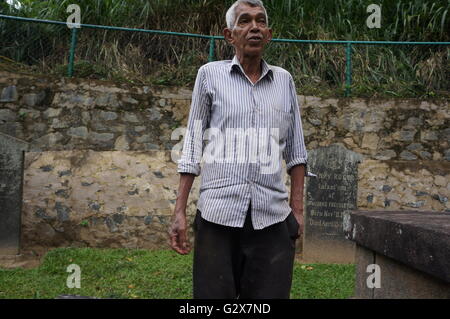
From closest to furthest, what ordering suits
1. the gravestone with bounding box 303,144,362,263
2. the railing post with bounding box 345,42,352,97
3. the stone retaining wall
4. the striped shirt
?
the striped shirt → the stone retaining wall → the gravestone with bounding box 303,144,362,263 → the railing post with bounding box 345,42,352,97

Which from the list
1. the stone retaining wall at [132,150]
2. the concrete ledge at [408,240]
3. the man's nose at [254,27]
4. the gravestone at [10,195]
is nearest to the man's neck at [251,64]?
the man's nose at [254,27]

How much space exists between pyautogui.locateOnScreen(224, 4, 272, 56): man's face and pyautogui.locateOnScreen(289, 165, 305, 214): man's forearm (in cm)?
56

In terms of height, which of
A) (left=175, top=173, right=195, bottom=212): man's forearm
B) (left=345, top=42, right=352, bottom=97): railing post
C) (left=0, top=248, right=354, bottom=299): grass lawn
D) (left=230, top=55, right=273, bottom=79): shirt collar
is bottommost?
(left=0, top=248, right=354, bottom=299): grass lawn

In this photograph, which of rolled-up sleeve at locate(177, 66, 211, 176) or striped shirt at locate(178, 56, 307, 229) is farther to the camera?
rolled-up sleeve at locate(177, 66, 211, 176)

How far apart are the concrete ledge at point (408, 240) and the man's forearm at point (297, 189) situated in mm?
492

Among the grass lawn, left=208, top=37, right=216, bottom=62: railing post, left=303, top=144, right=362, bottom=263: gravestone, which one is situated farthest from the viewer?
left=208, top=37, right=216, bottom=62: railing post

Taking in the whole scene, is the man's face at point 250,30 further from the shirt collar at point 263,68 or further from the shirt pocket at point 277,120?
the shirt pocket at point 277,120

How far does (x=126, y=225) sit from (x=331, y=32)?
15.7 feet

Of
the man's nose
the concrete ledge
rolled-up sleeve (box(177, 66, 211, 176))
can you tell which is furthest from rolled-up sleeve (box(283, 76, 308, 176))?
the concrete ledge

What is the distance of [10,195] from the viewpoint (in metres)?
5.75

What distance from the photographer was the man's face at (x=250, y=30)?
1.89 meters

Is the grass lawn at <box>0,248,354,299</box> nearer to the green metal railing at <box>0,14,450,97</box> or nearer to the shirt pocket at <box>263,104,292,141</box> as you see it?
the green metal railing at <box>0,14,450,97</box>

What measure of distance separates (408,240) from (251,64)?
41.3 inches

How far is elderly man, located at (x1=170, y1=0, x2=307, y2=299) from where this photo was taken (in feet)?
5.78
